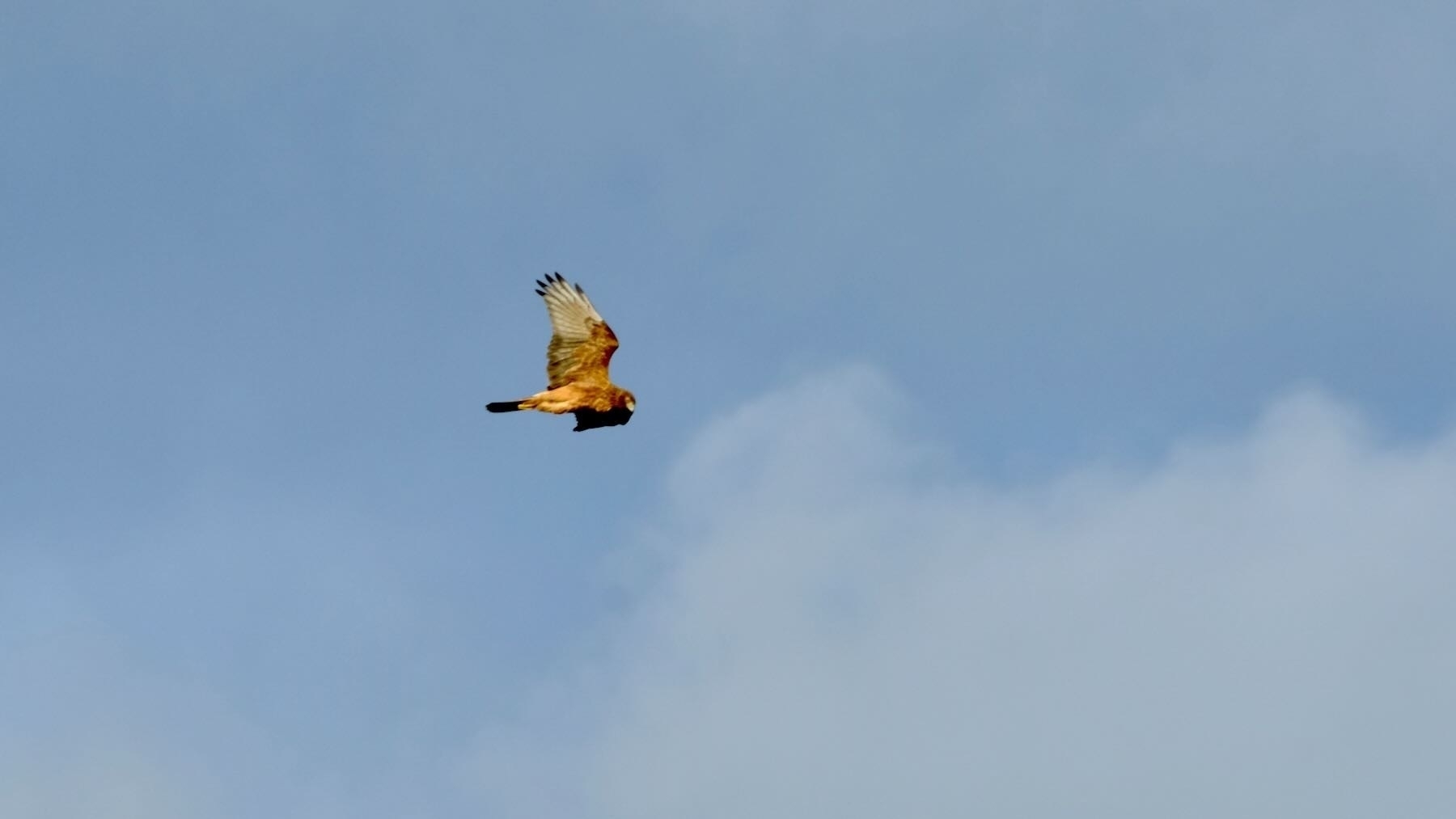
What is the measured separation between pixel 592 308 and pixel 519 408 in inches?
133

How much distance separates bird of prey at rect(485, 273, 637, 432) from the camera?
26.2 m

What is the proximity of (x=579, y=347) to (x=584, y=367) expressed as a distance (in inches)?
21.7

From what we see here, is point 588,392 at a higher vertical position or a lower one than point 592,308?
lower

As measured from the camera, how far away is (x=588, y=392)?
26.2 metres

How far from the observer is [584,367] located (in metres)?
26.5

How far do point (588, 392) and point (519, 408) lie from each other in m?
1.88

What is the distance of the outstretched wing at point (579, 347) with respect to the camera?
86.7 ft

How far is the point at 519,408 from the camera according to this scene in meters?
25.3

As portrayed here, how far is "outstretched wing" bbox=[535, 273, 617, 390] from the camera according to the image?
86.7 ft

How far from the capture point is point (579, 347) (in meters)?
26.5

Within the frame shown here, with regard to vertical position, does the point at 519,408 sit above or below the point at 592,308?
below

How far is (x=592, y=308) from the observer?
26531mm

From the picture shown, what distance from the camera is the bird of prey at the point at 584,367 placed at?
86.0 ft
